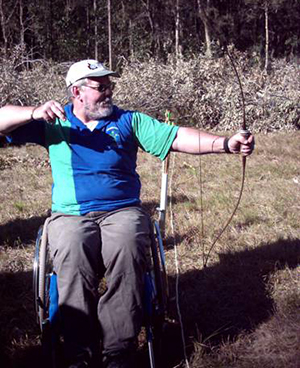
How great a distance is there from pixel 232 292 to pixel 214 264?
41 cm

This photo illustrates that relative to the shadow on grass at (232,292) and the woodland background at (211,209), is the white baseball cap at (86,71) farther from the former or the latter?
the shadow on grass at (232,292)

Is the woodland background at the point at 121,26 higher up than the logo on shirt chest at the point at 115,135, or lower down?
higher up

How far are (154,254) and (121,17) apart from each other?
23.2m

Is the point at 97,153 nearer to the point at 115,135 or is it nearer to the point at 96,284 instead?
the point at 115,135

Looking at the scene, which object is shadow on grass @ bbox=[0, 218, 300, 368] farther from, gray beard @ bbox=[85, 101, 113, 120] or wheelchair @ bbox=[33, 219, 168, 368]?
gray beard @ bbox=[85, 101, 113, 120]

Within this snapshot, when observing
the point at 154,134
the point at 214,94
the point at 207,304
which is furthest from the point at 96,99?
the point at 214,94

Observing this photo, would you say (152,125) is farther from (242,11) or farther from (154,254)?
(242,11)

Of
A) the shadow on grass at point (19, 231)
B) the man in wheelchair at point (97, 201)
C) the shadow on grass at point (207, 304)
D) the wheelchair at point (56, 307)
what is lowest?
the shadow on grass at point (207, 304)

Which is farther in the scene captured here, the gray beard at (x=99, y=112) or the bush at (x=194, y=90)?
the bush at (x=194, y=90)

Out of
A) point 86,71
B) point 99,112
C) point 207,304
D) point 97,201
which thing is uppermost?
point 86,71

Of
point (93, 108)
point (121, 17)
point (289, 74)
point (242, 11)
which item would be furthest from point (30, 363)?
point (121, 17)

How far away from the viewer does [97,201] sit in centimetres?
271

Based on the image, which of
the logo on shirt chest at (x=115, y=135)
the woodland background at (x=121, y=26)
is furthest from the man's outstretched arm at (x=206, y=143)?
the woodland background at (x=121, y=26)

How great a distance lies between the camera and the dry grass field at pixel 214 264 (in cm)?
265
